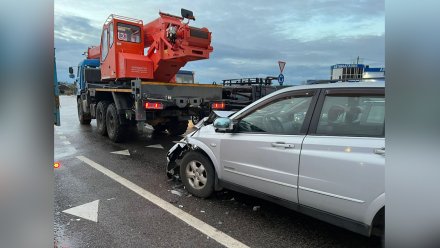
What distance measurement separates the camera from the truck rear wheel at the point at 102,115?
32.0ft

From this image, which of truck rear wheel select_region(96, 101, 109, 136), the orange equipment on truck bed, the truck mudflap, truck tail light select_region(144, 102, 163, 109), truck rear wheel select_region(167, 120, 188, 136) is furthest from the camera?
truck rear wheel select_region(167, 120, 188, 136)

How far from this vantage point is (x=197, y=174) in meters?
4.68

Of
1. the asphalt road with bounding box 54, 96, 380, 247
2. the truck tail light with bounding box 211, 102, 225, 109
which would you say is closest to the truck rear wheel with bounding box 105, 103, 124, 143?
the truck tail light with bounding box 211, 102, 225, 109

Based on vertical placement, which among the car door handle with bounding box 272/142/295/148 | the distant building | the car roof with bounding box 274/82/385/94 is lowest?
the car door handle with bounding box 272/142/295/148

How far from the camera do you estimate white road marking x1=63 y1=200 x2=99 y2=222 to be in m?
3.99

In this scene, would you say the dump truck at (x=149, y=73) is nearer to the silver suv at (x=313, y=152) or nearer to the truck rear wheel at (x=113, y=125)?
the truck rear wheel at (x=113, y=125)

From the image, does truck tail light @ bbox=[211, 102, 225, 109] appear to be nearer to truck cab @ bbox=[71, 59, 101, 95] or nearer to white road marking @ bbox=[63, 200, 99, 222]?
white road marking @ bbox=[63, 200, 99, 222]

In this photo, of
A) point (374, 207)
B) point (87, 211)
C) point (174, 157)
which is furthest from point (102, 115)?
point (374, 207)

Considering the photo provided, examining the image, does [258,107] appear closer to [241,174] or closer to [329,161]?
[241,174]

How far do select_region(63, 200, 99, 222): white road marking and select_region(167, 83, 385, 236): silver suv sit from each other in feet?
4.94

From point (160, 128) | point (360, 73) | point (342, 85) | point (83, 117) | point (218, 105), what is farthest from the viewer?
point (83, 117)

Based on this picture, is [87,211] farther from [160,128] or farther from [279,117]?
[160,128]

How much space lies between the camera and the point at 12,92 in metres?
0.97

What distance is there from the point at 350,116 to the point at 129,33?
7.67 m
